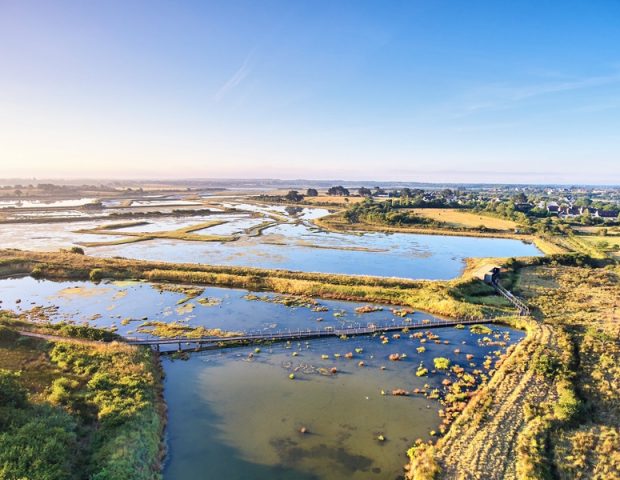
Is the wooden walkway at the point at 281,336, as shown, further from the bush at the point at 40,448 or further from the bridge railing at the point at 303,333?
the bush at the point at 40,448

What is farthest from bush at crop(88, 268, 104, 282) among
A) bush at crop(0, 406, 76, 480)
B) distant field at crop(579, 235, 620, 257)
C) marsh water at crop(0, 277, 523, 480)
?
distant field at crop(579, 235, 620, 257)

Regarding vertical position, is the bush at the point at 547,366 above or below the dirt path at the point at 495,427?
above

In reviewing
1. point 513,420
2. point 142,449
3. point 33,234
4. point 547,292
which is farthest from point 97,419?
point 33,234

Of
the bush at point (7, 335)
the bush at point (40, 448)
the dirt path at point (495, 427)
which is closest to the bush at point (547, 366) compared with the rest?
the dirt path at point (495, 427)

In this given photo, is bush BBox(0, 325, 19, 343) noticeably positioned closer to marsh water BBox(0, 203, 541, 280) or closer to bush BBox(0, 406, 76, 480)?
bush BBox(0, 406, 76, 480)

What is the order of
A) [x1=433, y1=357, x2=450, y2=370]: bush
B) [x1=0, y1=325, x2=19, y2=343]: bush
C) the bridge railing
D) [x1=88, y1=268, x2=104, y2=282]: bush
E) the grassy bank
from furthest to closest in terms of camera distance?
[x1=88, y1=268, x2=104, y2=282]: bush < the bridge railing < [x1=0, y1=325, x2=19, y2=343]: bush < [x1=433, y1=357, x2=450, y2=370]: bush < the grassy bank

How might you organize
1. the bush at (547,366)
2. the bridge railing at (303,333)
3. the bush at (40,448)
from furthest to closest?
1. the bridge railing at (303,333)
2. the bush at (547,366)
3. the bush at (40,448)

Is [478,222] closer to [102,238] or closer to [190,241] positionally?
[190,241]
